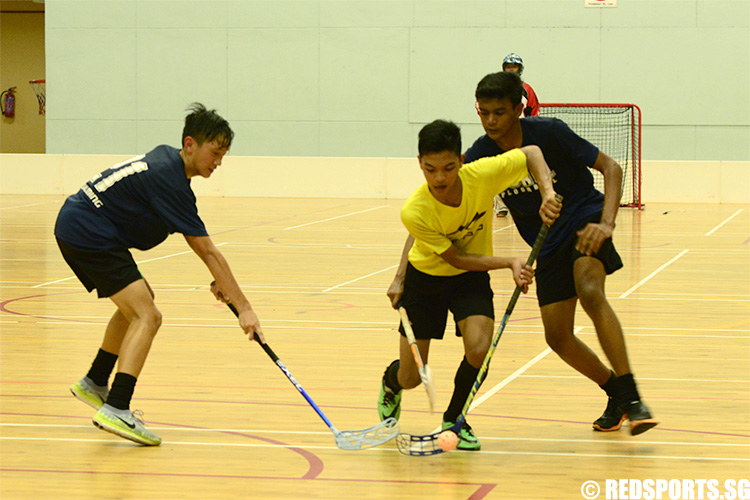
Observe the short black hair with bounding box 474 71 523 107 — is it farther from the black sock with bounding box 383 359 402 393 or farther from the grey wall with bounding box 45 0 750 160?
the grey wall with bounding box 45 0 750 160

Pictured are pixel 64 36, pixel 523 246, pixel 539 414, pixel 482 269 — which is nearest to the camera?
pixel 482 269

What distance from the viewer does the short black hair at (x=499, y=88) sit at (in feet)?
13.9

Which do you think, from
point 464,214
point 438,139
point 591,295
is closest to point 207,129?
point 438,139

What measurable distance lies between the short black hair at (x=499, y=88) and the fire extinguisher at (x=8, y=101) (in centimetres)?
2468

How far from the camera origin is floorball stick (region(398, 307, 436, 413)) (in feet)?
13.7

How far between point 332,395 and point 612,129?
49.6 feet

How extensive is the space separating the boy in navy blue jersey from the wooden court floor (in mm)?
310

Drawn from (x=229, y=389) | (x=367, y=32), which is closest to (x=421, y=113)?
(x=367, y=32)

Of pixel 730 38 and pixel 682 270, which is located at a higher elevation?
pixel 730 38

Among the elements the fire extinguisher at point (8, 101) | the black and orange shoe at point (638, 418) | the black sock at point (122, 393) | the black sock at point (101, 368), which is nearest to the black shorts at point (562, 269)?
the black and orange shoe at point (638, 418)

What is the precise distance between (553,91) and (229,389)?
52.0 feet

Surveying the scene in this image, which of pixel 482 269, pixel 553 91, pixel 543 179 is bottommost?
pixel 482 269

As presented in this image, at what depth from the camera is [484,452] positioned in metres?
4.17

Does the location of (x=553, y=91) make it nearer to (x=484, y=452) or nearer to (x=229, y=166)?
(x=229, y=166)
